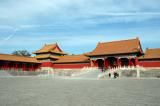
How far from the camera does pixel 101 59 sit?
1993 inches

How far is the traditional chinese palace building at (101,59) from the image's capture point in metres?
45.9

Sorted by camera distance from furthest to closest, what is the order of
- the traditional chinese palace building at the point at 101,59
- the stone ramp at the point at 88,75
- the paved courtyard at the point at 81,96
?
1. the traditional chinese palace building at the point at 101,59
2. the stone ramp at the point at 88,75
3. the paved courtyard at the point at 81,96

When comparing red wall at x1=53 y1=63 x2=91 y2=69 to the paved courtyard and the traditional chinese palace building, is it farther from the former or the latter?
the paved courtyard

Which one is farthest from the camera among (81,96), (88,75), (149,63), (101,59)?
(101,59)

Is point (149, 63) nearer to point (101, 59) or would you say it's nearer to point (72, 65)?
point (101, 59)

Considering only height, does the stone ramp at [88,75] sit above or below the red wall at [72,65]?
below

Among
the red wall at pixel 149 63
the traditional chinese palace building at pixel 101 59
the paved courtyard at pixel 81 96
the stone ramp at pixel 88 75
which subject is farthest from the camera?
the traditional chinese palace building at pixel 101 59

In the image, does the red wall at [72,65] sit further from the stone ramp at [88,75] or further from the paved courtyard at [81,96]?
the paved courtyard at [81,96]

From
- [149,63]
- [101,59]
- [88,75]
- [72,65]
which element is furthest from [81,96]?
[72,65]

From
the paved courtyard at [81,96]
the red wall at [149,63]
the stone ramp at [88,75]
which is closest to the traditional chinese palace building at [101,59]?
the red wall at [149,63]

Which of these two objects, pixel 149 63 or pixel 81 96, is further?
pixel 149 63

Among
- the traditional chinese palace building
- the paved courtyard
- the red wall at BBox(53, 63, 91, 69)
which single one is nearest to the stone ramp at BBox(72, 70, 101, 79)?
the traditional chinese palace building

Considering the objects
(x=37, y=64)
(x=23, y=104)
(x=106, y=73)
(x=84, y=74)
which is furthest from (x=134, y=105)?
(x=37, y=64)

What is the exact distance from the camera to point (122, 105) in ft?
33.2
